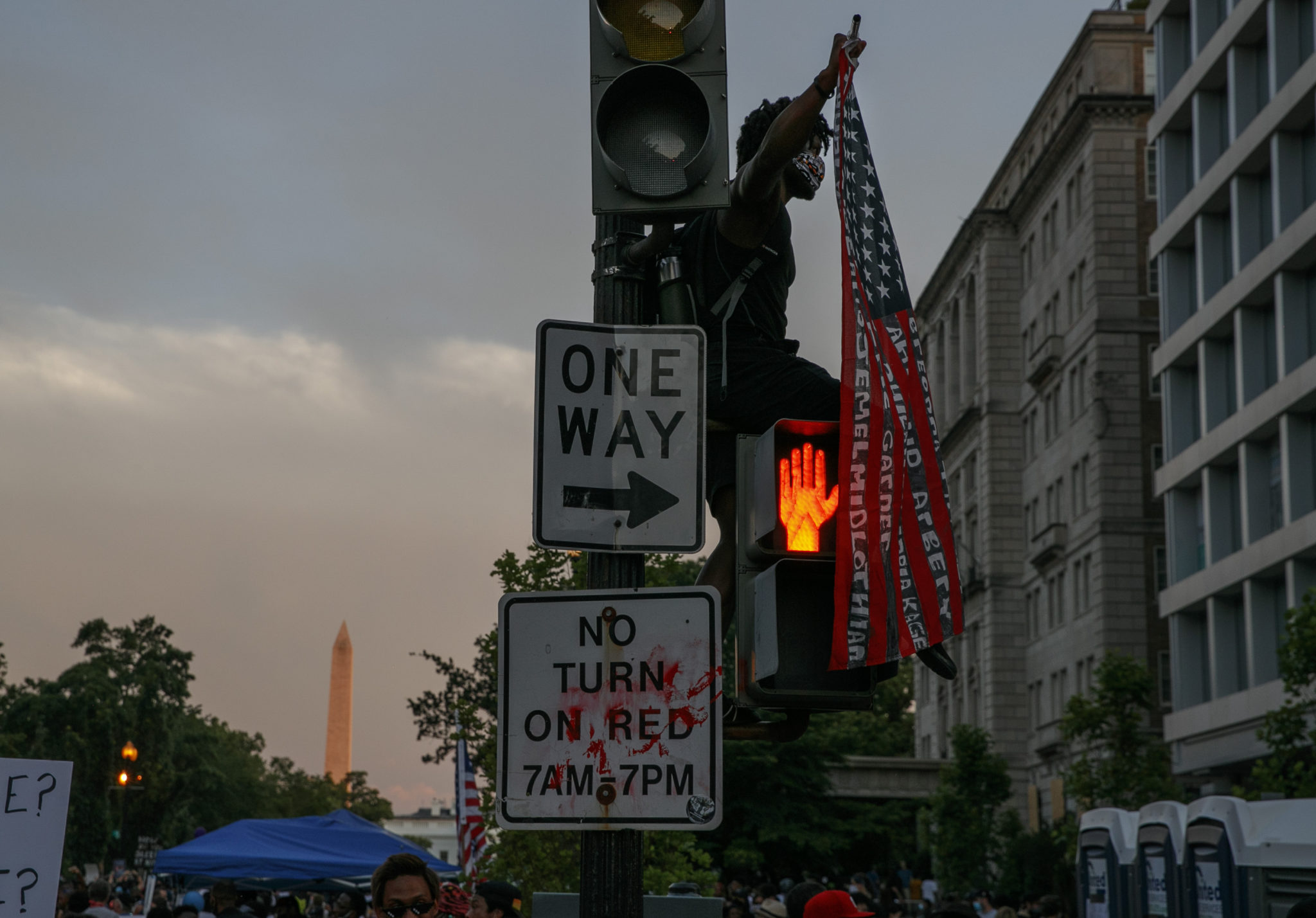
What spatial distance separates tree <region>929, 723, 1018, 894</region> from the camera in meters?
55.8

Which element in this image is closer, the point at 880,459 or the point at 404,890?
the point at 880,459

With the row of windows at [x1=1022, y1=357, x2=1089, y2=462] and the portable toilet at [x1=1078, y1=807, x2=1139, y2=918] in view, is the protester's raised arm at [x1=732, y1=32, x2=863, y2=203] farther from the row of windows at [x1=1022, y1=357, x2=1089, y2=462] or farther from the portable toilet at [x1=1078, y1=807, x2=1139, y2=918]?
the row of windows at [x1=1022, y1=357, x2=1089, y2=462]

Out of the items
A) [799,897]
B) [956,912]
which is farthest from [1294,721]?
[956,912]

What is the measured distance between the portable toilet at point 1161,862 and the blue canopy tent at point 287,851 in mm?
9524

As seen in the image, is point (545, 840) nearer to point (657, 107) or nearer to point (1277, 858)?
point (1277, 858)

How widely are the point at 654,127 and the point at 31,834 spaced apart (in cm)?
494

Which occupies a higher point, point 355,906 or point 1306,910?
point 1306,910

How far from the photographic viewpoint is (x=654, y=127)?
4.71 m

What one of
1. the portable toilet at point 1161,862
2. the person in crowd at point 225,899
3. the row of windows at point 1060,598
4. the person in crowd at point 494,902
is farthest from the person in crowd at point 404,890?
the row of windows at point 1060,598

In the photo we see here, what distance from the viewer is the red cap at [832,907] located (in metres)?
6.10

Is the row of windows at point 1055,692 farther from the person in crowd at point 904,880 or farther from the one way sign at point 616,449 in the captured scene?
the one way sign at point 616,449

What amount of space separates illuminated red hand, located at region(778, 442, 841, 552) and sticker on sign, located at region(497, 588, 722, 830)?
398 millimetres

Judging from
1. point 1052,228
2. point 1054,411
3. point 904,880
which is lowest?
point 904,880

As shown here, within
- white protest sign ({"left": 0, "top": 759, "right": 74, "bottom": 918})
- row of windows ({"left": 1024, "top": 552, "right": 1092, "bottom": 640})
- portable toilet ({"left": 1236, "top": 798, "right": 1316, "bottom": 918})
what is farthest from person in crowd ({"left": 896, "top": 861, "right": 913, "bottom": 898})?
white protest sign ({"left": 0, "top": 759, "right": 74, "bottom": 918})
